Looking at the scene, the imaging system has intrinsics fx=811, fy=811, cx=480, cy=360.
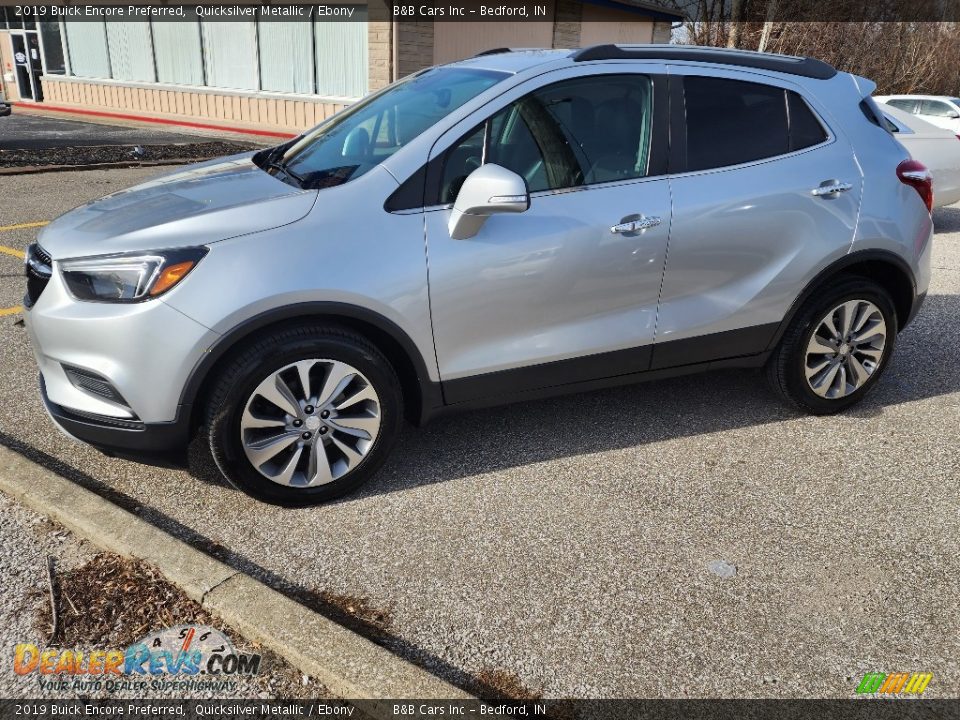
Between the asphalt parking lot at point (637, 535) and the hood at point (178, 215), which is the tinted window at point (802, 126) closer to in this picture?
the asphalt parking lot at point (637, 535)

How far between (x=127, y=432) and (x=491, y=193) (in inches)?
66.6

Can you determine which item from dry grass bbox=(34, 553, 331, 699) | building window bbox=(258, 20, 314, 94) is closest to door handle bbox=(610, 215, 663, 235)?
dry grass bbox=(34, 553, 331, 699)

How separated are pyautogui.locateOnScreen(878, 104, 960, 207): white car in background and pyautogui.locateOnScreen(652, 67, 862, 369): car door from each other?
642 cm

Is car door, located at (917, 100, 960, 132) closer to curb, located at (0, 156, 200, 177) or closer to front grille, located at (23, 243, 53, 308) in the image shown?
curb, located at (0, 156, 200, 177)

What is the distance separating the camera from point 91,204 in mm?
3682

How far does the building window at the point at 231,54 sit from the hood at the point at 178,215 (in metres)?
17.7

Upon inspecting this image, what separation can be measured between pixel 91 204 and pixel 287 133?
16378 mm

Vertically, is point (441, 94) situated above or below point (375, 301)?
above

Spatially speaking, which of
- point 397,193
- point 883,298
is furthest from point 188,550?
point 883,298

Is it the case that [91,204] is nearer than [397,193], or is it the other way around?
A: [397,193]

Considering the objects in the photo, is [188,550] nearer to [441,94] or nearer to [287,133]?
[441,94]

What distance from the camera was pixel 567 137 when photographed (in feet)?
11.9

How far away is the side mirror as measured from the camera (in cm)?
310

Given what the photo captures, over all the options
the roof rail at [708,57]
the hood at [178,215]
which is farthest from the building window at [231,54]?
the roof rail at [708,57]
